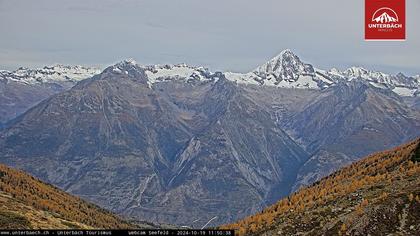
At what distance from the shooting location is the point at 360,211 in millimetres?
43000

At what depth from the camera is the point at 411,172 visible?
50.9 m

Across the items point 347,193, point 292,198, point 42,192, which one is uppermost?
point 347,193

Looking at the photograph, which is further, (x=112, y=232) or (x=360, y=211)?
(x=360, y=211)

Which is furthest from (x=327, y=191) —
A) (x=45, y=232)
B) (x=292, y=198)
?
(x=45, y=232)

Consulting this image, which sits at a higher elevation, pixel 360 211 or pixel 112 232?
pixel 112 232

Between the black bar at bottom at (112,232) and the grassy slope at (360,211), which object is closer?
the black bar at bottom at (112,232)

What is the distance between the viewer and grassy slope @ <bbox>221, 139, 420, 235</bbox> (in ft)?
133

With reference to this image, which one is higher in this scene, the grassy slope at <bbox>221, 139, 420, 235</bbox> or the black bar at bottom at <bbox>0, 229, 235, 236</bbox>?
the black bar at bottom at <bbox>0, 229, 235, 236</bbox>

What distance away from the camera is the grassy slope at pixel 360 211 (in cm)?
4062

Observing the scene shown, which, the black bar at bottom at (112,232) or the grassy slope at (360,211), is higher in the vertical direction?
the black bar at bottom at (112,232)

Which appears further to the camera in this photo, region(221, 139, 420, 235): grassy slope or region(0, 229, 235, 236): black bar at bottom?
region(221, 139, 420, 235): grassy slope

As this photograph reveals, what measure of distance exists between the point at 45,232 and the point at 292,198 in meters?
38.5

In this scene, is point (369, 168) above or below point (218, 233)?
below

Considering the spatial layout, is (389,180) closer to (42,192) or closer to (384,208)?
(384,208)
